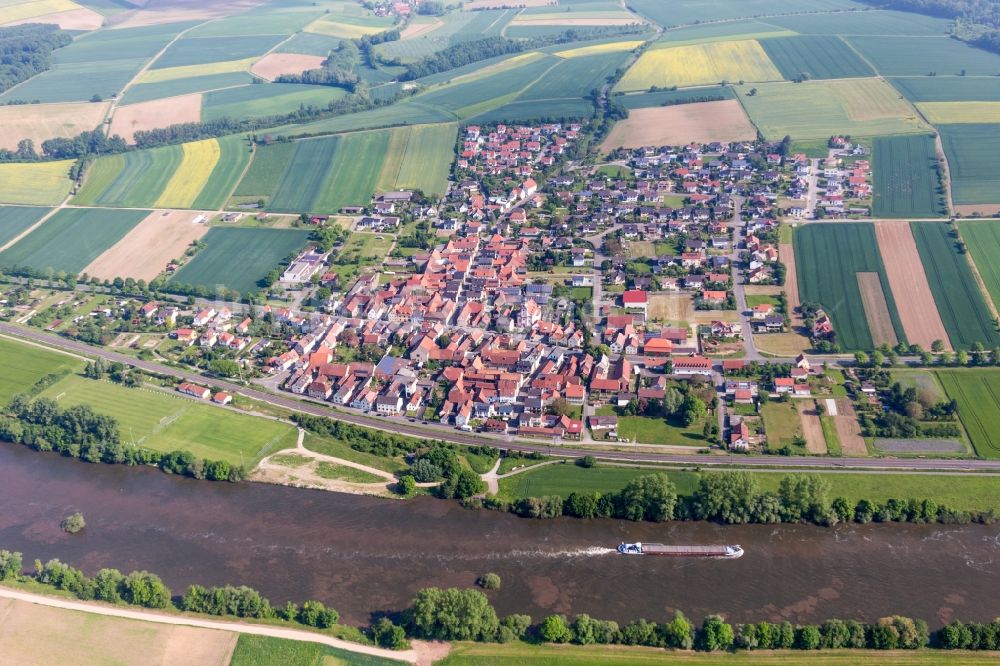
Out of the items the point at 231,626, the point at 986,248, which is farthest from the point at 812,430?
the point at 231,626

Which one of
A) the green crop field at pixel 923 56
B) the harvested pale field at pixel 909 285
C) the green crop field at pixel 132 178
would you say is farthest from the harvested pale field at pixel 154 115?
the green crop field at pixel 923 56

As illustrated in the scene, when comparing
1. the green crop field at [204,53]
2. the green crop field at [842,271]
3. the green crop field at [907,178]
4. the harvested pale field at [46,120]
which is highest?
the green crop field at [204,53]

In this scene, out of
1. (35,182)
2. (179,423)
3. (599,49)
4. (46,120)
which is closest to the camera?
(179,423)

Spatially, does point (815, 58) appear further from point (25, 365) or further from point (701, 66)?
point (25, 365)

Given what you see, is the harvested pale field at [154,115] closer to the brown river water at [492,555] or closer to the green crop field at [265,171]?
the green crop field at [265,171]

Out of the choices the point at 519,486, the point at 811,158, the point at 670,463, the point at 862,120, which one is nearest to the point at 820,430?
the point at 670,463

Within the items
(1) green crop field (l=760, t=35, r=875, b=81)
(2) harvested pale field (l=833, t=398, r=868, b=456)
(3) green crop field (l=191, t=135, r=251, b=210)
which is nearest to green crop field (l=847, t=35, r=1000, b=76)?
(1) green crop field (l=760, t=35, r=875, b=81)
